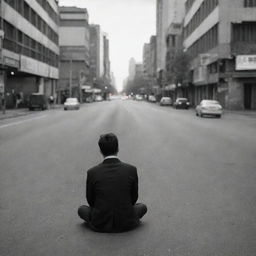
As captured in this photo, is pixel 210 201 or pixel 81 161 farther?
pixel 81 161

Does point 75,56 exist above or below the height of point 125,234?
above

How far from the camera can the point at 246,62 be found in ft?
175

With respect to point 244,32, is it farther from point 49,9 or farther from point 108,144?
point 108,144

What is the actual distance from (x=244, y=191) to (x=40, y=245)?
4.06 m

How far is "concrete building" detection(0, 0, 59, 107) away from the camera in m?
45.8

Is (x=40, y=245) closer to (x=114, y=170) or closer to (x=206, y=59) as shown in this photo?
(x=114, y=170)

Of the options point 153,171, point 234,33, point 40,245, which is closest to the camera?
point 40,245

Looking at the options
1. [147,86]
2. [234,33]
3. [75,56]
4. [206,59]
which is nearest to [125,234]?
[234,33]

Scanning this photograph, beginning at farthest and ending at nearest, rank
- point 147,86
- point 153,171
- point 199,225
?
point 147,86
point 153,171
point 199,225

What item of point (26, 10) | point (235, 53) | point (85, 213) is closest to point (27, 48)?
point (26, 10)

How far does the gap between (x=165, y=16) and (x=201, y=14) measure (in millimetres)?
84336

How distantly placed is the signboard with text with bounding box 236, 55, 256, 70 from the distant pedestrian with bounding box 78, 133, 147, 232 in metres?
50.4

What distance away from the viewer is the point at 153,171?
9.69 m

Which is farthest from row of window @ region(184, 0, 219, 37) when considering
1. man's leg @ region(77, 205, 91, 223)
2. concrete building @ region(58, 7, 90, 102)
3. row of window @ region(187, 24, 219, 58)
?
man's leg @ region(77, 205, 91, 223)
